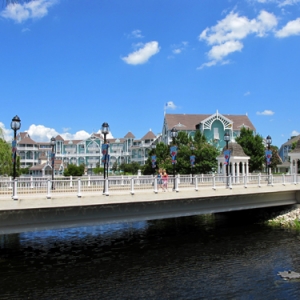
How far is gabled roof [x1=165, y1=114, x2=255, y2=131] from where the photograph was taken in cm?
7794

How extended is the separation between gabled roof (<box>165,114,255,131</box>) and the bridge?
52314 mm

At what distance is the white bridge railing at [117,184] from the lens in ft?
57.0

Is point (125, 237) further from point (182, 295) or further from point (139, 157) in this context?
point (139, 157)

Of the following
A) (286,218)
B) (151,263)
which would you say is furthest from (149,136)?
(151,263)

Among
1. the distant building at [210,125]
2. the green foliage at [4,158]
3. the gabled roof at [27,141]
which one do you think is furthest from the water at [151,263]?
the gabled roof at [27,141]

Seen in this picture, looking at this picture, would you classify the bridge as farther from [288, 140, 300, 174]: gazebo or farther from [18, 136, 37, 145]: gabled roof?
[18, 136, 37, 145]: gabled roof

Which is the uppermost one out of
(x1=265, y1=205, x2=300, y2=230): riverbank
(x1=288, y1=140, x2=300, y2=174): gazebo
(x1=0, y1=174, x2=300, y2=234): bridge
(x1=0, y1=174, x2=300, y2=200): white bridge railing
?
(x1=288, y1=140, x2=300, y2=174): gazebo

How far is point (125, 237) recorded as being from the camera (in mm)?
25656

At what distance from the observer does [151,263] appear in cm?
1903

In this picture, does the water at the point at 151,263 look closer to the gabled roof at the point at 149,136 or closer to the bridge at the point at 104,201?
the bridge at the point at 104,201

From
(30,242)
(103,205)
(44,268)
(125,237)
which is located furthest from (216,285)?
(30,242)

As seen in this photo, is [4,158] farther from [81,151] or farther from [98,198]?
[81,151]

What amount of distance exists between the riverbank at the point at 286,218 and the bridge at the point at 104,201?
3650mm

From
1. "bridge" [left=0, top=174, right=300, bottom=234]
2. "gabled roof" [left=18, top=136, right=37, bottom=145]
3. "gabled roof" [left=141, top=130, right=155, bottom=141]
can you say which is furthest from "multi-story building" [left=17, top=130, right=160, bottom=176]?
"bridge" [left=0, top=174, right=300, bottom=234]
